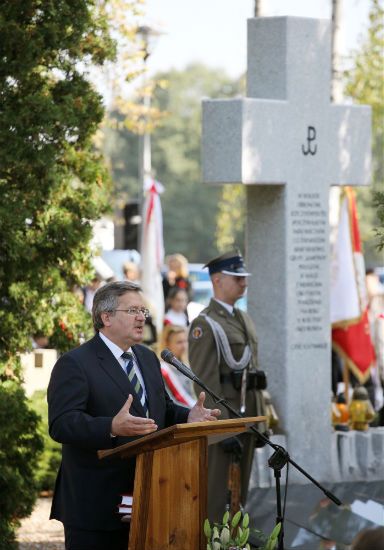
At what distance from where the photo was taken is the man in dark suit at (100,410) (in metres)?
5.91

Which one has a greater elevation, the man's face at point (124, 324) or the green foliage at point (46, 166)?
the green foliage at point (46, 166)

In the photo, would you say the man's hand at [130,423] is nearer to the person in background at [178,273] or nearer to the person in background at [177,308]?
the person in background at [177,308]

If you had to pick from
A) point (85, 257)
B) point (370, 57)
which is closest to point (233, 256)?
point (85, 257)

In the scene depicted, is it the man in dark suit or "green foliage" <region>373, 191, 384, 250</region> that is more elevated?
"green foliage" <region>373, 191, 384, 250</region>

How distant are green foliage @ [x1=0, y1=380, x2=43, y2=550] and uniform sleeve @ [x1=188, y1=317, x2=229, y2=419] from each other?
126cm

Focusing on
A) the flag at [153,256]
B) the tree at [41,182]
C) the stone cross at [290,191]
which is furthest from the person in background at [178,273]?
the tree at [41,182]

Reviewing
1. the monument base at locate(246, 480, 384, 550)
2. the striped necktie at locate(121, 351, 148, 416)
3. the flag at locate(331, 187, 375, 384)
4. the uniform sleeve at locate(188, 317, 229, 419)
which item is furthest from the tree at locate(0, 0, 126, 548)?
Answer: the flag at locate(331, 187, 375, 384)

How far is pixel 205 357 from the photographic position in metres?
9.16

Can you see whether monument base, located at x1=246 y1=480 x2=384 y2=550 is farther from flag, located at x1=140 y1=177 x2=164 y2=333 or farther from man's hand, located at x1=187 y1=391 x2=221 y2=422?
flag, located at x1=140 y1=177 x2=164 y2=333

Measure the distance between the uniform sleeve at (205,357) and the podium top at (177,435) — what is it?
126 inches

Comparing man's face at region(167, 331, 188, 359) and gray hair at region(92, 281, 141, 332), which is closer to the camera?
gray hair at region(92, 281, 141, 332)

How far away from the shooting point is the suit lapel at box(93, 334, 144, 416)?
607 centimetres

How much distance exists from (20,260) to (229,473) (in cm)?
223

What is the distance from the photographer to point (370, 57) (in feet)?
74.8
